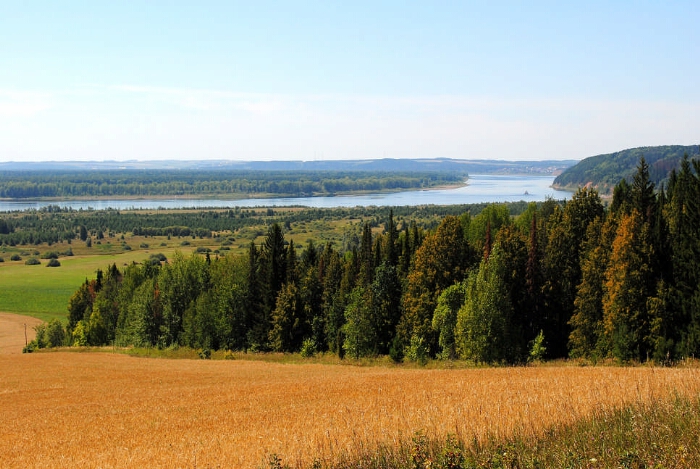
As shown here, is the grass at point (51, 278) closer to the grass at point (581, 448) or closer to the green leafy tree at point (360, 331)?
the green leafy tree at point (360, 331)

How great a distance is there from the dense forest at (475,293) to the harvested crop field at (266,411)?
1548 cm

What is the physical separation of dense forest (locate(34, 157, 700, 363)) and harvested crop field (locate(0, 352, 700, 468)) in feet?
50.8

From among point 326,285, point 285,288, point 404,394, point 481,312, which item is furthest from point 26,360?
point 404,394

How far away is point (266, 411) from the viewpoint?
25.6 m

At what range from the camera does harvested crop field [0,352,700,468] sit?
1529 cm

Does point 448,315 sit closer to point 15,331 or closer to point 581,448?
point 581,448

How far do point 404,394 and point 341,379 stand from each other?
12323 millimetres

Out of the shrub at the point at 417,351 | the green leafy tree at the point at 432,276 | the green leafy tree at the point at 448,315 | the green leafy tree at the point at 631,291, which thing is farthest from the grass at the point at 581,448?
the green leafy tree at the point at 432,276

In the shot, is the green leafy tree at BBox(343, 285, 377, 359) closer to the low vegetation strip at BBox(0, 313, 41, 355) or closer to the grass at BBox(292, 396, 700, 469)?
the grass at BBox(292, 396, 700, 469)

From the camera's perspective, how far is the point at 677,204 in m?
55.4

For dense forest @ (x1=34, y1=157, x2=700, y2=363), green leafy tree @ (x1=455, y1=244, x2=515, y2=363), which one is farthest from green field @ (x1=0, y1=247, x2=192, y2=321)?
green leafy tree @ (x1=455, y1=244, x2=515, y2=363)

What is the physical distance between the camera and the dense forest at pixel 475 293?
151ft

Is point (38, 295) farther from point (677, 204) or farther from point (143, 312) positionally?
point (677, 204)

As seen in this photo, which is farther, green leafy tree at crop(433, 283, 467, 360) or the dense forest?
green leafy tree at crop(433, 283, 467, 360)
